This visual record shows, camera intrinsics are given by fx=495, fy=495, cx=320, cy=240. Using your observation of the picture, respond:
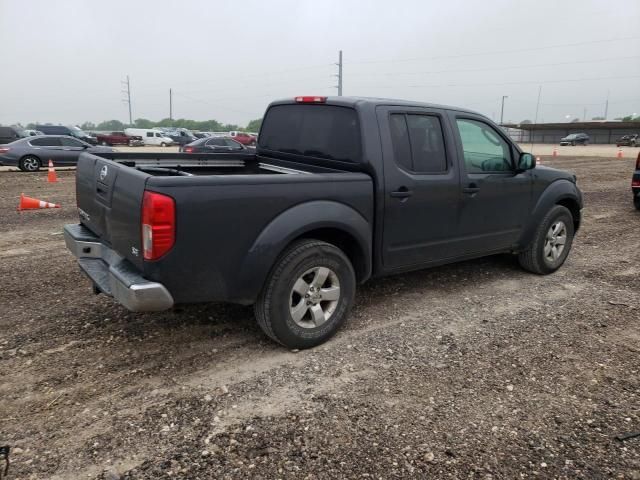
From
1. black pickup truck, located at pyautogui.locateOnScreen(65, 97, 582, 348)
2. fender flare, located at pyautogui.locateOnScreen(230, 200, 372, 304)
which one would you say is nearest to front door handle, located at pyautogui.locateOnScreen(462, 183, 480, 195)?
black pickup truck, located at pyautogui.locateOnScreen(65, 97, 582, 348)

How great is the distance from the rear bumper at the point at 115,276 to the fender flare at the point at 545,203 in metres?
3.90

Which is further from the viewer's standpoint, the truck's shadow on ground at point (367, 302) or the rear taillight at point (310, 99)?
the rear taillight at point (310, 99)

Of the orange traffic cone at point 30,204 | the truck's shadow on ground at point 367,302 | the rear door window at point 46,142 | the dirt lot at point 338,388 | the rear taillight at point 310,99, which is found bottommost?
the dirt lot at point 338,388

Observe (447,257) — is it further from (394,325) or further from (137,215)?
(137,215)

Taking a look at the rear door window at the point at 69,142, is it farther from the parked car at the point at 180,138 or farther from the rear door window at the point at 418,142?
the parked car at the point at 180,138

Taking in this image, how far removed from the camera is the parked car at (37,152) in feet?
55.3

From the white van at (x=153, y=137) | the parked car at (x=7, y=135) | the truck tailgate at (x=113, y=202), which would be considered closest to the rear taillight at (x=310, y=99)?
the truck tailgate at (x=113, y=202)

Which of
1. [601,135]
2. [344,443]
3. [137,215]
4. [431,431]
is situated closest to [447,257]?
[431,431]

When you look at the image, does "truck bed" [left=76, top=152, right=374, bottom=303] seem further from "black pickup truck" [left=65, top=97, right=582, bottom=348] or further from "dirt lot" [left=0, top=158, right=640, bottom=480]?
"dirt lot" [left=0, top=158, right=640, bottom=480]

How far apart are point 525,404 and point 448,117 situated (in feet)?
8.48

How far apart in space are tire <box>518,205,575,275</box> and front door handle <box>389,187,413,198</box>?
6.94ft

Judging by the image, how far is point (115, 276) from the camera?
3207 mm

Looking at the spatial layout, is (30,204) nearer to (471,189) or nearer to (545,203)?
(471,189)

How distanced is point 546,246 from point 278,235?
3576 mm
